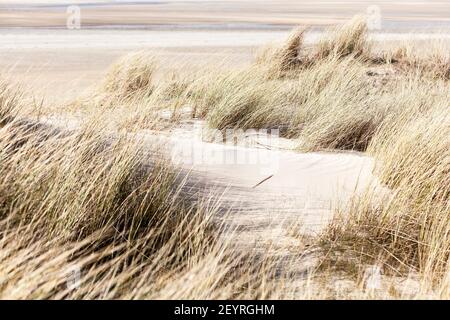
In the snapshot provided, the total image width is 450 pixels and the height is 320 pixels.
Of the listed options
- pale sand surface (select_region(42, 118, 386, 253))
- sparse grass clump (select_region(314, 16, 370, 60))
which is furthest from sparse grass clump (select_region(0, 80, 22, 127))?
sparse grass clump (select_region(314, 16, 370, 60))

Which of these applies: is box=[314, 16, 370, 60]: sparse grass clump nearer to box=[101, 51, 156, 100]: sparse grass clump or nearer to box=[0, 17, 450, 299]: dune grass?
box=[101, 51, 156, 100]: sparse grass clump

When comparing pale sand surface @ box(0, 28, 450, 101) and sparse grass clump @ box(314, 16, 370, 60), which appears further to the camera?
sparse grass clump @ box(314, 16, 370, 60)

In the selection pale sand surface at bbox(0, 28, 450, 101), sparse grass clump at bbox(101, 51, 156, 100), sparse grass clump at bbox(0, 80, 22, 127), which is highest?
sparse grass clump at bbox(0, 80, 22, 127)

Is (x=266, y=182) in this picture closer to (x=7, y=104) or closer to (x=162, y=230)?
(x=162, y=230)

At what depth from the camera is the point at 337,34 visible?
9219 millimetres

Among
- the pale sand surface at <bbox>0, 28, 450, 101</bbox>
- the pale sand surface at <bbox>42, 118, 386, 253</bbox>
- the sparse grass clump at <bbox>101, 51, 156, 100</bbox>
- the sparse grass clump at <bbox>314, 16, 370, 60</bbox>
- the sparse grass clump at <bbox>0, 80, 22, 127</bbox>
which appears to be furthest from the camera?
the sparse grass clump at <bbox>314, 16, 370, 60</bbox>

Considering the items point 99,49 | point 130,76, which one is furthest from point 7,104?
point 99,49

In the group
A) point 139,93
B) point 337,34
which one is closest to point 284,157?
point 139,93

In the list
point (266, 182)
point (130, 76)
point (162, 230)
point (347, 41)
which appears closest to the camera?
point (162, 230)

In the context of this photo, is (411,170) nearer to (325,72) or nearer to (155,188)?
(155,188)

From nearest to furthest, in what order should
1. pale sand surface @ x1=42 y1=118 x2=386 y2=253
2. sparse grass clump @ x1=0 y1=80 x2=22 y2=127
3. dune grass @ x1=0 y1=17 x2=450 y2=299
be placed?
dune grass @ x1=0 y1=17 x2=450 y2=299, pale sand surface @ x1=42 y1=118 x2=386 y2=253, sparse grass clump @ x1=0 y1=80 x2=22 y2=127

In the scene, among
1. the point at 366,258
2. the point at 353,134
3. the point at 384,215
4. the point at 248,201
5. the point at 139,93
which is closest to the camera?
the point at 366,258

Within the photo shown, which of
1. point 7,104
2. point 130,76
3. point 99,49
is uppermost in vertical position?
point 7,104

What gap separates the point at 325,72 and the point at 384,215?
3.88 metres
